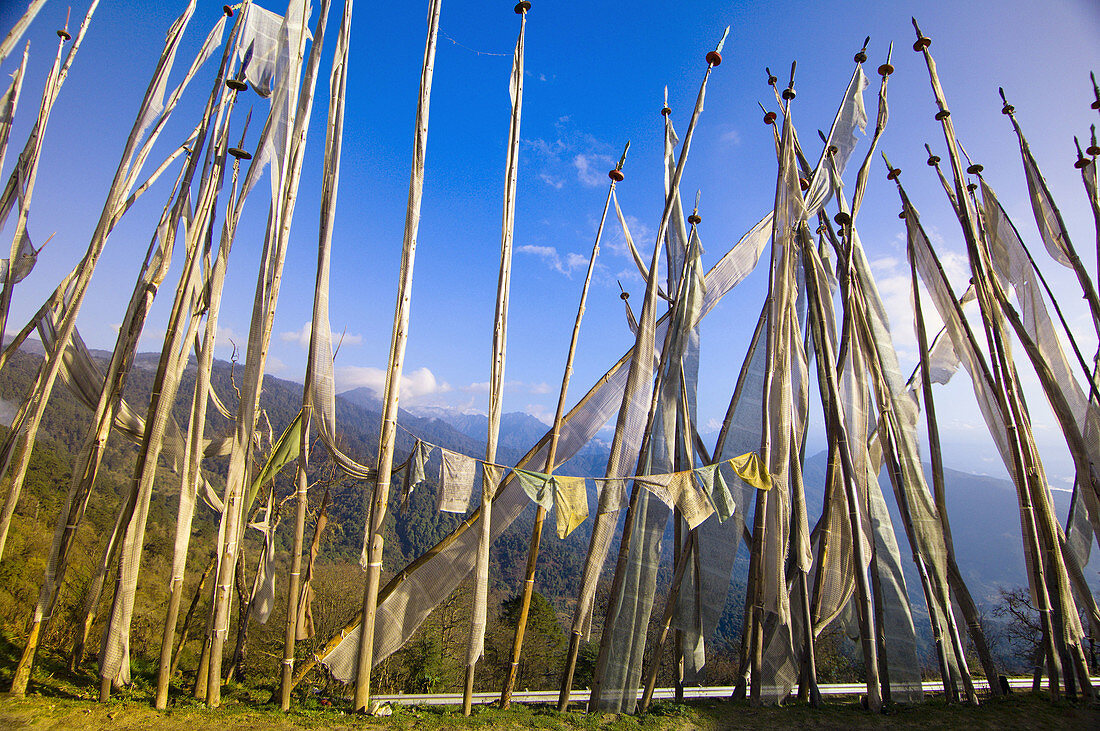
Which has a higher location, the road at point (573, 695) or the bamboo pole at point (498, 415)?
the bamboo pole at point (498, 415)

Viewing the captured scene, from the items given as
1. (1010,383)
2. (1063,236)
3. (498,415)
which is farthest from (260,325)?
(1063,236)

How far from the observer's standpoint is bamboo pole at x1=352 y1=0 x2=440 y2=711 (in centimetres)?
484

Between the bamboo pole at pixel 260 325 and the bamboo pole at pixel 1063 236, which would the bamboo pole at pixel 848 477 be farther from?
the bamboo pole at pixel 260 325

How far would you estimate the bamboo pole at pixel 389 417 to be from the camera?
484 cm

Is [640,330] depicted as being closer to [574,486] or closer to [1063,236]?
[574,486]

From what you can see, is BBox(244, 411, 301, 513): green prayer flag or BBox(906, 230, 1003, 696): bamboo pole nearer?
BBox(244, 411, 301, 513): green prayer flag

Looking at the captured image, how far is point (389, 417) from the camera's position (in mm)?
4996

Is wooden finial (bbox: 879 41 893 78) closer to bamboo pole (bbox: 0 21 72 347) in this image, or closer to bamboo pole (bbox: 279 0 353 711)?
bamboo pole (bbox: 279 0 353 711)

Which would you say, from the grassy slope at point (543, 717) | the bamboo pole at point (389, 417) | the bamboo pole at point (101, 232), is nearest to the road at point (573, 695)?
the grassy slope at point (543, 717)

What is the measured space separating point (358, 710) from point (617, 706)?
259 cm

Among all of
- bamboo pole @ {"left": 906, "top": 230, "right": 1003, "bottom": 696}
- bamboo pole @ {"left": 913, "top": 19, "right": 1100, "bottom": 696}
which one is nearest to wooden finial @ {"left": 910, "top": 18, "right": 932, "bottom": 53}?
bamboo pole @ {"left": 913, "top": 19, "right": 1100, "bottom": 696}

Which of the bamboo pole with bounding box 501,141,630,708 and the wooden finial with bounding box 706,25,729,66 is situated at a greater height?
the wooden finial with bounding box 706,25,729,66

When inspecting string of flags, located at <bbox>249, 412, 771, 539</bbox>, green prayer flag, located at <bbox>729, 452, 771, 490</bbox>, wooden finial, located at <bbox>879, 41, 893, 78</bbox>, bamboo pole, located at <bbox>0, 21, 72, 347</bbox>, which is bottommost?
string of flags, located at <bbox>249, 412, 771, 539</bbox>

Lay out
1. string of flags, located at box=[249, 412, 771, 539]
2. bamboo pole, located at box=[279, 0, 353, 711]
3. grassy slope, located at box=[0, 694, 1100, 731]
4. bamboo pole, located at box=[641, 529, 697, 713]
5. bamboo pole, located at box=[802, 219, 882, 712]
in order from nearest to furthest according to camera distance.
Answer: grassy slope, located at box=[0, 694, 1100, 731]
bamboo pole, located at box=[279, 0, 353, 711]
string of flags, located at box=[249, 412, 771, 539]
bamboo pole, located at box=[802, 219, 882, 712]
bamboo pole, located at box=[641, 529, 697, 713]
